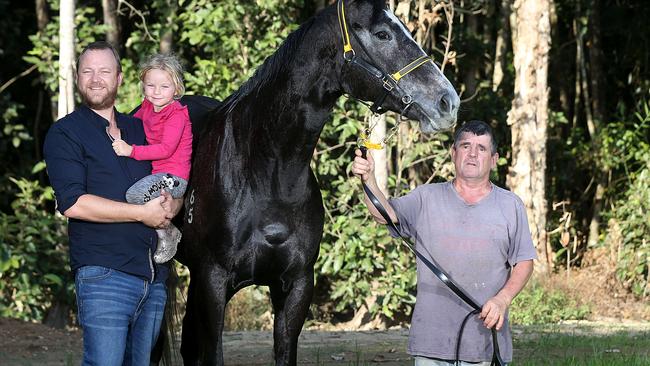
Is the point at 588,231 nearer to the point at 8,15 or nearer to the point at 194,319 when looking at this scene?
the point at 8,15

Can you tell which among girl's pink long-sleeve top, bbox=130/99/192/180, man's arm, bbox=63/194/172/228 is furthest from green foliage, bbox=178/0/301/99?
man's arm, bbox=63/194/172/228

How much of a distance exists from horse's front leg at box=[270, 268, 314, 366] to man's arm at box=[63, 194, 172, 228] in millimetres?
1047

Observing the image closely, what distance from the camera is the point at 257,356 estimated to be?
7.68m

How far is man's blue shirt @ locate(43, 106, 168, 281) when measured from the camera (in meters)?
3.98

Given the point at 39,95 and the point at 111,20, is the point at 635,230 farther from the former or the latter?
the point at 39,95

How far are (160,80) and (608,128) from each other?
11812 millimetres

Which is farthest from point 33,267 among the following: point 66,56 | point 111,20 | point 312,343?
point 312,343

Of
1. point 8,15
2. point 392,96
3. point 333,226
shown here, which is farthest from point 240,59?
point 392,96

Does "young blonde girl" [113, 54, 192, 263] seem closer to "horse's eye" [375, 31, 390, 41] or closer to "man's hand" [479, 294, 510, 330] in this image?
"horse's eye" [375, 31, 390, 41]

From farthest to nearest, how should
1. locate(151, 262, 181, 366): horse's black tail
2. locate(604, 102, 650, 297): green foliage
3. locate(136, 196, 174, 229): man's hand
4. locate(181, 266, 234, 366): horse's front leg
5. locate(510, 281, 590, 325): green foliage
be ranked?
locate(604, 102, 650, 297): green foliage → locate(510, 281, 590, 325): green foliage → locate(151, 262, 181, 366): horse's black tail → locate(181, 266, 234, 366): horse's front leg → locate(136, 196, 174, 229): man's hand

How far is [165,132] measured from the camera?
4680 mm

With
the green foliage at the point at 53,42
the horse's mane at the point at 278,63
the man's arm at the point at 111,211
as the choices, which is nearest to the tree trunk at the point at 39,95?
the green foliage at the point at 53,42

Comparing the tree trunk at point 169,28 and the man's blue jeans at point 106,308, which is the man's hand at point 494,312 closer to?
the man's blue jeans at point 106,308

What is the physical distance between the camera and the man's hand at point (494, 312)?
169 inches
